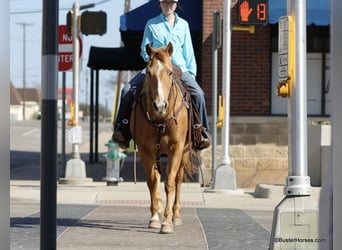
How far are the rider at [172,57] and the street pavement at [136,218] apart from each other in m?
1.29

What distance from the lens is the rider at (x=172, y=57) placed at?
32.0 feet

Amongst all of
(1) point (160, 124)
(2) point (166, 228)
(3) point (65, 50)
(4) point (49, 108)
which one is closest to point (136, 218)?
(2) point (166, 228)

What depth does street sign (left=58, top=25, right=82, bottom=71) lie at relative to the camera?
59.5ft

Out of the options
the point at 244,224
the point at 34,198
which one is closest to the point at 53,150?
the point at 244,224

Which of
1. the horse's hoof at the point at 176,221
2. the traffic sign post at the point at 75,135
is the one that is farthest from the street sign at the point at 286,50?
the traffic sign post at the point at 75,135

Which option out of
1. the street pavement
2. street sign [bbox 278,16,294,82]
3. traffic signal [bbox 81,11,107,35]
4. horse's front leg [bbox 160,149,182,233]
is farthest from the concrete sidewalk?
traffic signal [bbox 81,11,107,35]

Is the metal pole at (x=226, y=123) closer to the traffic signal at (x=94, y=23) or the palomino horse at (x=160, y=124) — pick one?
the traffic signal at (x=94, y=23)

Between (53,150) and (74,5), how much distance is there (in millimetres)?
12842

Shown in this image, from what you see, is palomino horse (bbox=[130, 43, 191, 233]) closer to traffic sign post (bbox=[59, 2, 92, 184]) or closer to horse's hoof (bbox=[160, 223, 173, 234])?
horse's hoof (bbox=[160, 223, 173, 234])

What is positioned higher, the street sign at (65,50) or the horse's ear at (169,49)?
the street sign at (65,50)

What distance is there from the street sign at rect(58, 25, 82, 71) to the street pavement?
116 inches

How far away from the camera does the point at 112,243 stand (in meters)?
8.64

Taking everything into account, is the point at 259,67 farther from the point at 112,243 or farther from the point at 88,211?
the point at 112,243

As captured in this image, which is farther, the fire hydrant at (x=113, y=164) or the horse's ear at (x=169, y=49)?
the fire hydrant at (x=113, y=164)
